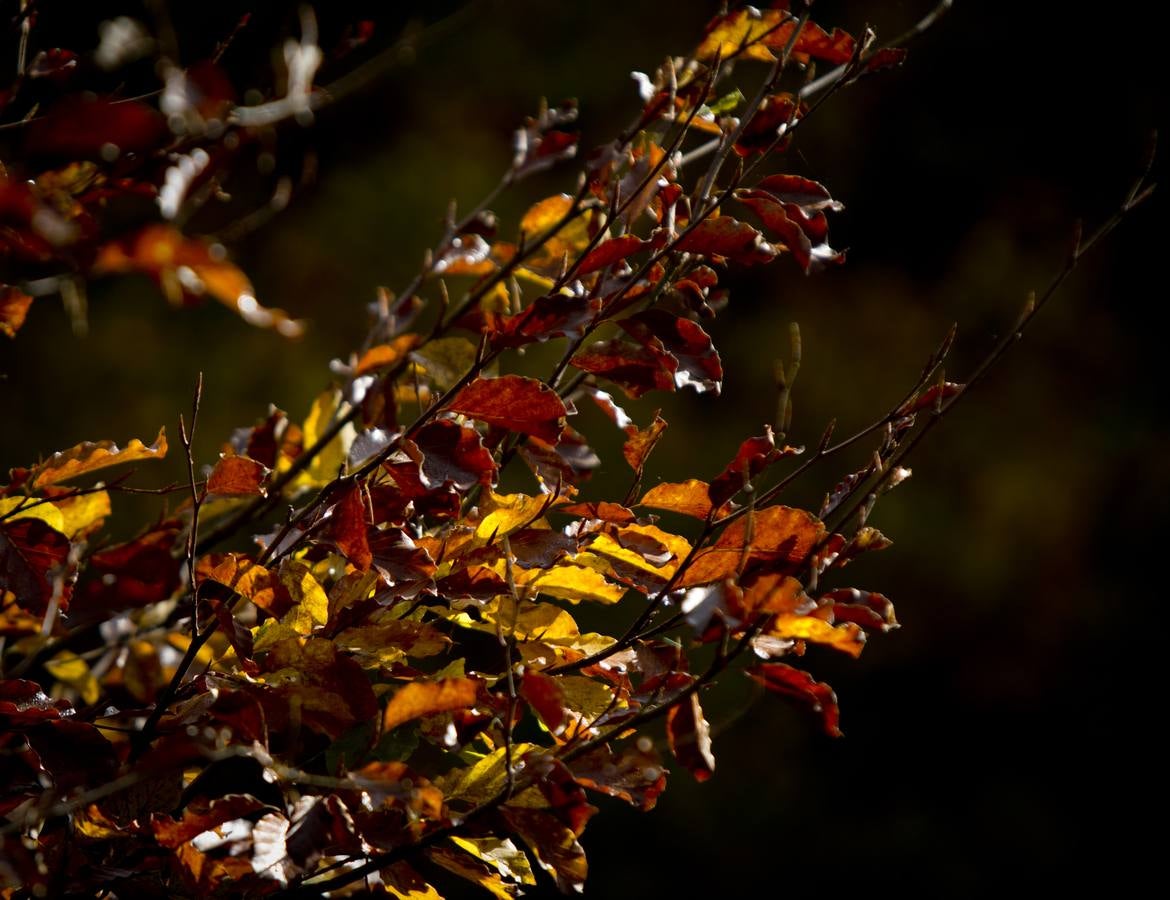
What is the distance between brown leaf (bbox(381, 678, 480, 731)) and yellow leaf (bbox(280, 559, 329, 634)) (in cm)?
15

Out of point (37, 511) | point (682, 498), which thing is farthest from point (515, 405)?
point (37, 511)

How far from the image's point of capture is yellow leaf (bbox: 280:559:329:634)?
2.53ft

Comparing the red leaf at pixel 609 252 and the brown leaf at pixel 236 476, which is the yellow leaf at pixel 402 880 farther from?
the red leaf at pixel 609 252

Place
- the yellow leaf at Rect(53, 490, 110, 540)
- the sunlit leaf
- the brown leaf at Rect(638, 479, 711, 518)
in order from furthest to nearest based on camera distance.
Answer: the yellow leaf at Rect(53, 490, 110, 540), the brown leaf at Rect(638, 479, 711, 518), the sunlit leaf

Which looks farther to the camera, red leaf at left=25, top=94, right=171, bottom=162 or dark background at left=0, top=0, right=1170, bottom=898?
dark background at left=0, top=0, right=1170, bottom=898

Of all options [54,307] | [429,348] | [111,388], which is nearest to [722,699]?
[111,388]

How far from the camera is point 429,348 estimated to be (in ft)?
2.87

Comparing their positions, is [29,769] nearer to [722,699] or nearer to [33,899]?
[33,899]

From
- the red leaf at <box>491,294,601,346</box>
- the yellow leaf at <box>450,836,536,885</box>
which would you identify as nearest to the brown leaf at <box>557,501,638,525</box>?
the red leaf at <box>491,294,601,346</box>

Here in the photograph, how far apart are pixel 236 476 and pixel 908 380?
324 centimetres

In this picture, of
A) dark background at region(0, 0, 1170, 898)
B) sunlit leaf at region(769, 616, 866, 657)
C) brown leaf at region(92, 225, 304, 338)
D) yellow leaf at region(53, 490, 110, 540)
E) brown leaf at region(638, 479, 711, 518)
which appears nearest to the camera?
A: brown leaf at region(92, 225, 304, 338)

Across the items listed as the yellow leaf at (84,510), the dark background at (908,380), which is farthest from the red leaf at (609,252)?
the dark background at (908,380)

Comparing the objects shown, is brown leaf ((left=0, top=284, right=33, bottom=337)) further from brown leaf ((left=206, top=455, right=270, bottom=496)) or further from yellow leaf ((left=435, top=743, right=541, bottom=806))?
yellow leaf ((left=435, top=743, right=541, bottom=806))

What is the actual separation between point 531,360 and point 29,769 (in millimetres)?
2506
